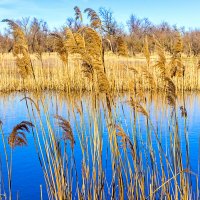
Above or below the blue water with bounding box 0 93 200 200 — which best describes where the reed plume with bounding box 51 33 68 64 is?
above

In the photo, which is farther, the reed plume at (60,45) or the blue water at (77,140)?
the blue water at (77,140)

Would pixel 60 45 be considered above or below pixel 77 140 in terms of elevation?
above

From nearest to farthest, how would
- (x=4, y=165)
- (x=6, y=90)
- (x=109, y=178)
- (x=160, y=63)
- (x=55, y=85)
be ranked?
(x=160, y=63)
(x=109, y=178)
(x=4, y=165)
(x=55, y=85)
(x=6, y=90)

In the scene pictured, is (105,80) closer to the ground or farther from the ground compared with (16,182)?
farther from the ground

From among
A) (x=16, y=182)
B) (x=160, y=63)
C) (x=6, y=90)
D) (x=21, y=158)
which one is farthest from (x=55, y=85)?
(x=160, y=63)

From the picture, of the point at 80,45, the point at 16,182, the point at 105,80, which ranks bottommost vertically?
the point at 16,182

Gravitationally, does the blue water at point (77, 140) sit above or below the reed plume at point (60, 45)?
below

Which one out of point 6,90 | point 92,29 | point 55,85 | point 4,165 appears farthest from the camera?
point 6,90

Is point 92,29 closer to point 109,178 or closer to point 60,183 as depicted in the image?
point 60,183

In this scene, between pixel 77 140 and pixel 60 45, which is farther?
pixel 77 140

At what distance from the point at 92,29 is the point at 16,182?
3835 millimetres

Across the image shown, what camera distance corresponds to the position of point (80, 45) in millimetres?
2648

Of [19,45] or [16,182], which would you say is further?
[16,182]

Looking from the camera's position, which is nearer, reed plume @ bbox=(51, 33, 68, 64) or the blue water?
reed plume @ bbox=(51, 33, 68, 64)
